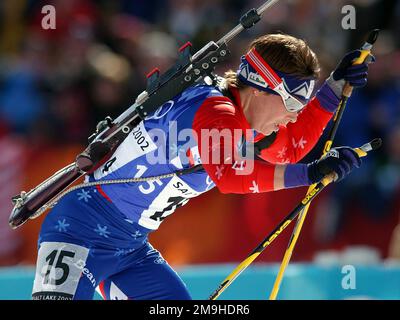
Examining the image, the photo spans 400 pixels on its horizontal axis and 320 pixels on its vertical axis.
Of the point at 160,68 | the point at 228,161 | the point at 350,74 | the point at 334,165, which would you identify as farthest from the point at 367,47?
the point at 160,68

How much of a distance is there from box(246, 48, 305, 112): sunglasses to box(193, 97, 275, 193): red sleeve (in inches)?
14.3

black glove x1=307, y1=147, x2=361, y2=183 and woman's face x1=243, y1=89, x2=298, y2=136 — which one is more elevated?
woman's face x1=243, y1=89, x2=298, y2=136

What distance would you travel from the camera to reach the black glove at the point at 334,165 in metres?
4.64

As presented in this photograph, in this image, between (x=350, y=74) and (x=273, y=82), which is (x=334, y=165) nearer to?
(x=273, y=82)

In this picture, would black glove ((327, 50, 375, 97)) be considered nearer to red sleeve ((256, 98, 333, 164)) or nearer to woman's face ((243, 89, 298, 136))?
red sleeve ((256, 98, 333, 164))

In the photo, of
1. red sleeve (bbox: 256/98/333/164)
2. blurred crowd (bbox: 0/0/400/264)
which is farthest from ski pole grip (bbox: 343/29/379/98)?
blurred crowd (bbox: 0/0/400/264)

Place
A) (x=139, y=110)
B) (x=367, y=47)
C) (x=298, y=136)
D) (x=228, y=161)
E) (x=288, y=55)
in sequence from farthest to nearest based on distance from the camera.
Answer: (x=298, y=136) → (x=367, y=47) → (x=139, y=110) → (x=288, y=55) → (x=228, y=161)

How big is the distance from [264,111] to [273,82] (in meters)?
0.17

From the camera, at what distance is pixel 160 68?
8773 mm

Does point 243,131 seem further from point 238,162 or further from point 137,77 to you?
point 137,77

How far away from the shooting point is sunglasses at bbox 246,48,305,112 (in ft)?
16.1

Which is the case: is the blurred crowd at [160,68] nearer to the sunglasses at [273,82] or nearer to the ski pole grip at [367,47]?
the ski pole grip at [367,47]
